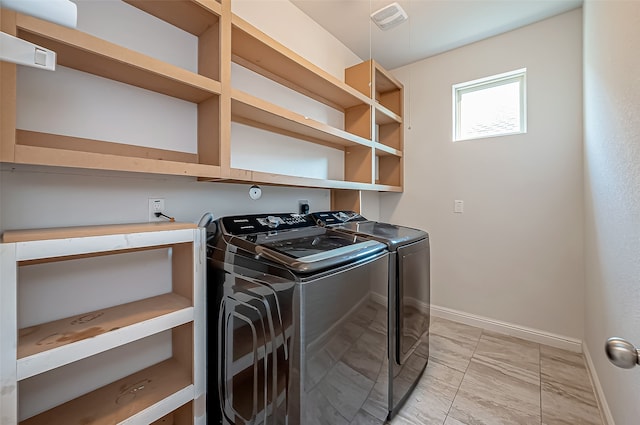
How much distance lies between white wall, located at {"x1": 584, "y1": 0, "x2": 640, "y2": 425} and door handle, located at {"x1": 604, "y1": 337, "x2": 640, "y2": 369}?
0.58 m

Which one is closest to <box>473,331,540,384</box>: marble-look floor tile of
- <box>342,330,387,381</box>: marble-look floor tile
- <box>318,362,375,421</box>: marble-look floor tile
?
<box>342,330,387,381</box>: marble-look floor tile

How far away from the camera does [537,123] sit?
87.9 inches

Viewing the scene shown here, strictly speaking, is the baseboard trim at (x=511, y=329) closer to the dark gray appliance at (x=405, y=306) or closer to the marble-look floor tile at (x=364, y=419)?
the dark gray appliance at (x=405, y=306)

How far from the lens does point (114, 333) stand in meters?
0.93

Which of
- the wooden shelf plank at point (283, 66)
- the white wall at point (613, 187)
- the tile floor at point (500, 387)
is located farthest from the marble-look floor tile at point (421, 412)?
the wooden shelf plank at point (283, 66)

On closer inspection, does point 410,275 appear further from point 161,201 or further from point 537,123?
point 537,123

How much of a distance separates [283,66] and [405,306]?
169 cm

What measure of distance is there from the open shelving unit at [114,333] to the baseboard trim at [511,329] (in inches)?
94.0

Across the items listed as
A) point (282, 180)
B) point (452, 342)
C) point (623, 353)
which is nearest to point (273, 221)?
point (282, 180)

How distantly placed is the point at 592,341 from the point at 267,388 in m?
2.19

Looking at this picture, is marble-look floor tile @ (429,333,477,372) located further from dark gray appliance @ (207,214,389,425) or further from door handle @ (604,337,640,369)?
door handle @ (604,337,640,369)

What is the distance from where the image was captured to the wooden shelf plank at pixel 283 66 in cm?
145

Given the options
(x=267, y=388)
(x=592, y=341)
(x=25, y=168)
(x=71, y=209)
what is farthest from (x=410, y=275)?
(x=25, y=168)

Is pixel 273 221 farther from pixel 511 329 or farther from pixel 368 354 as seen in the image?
pixel 511 329
